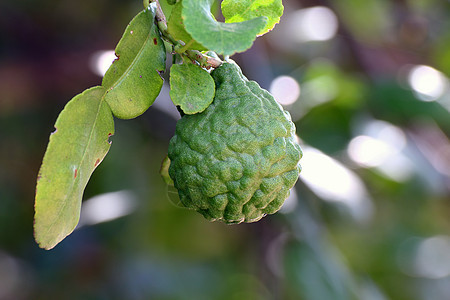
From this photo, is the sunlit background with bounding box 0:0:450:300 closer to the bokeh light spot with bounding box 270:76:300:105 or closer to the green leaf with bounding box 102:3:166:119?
the bokeh light spot with bounding box 270:76:300:105

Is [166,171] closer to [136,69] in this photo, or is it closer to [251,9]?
[136,69]

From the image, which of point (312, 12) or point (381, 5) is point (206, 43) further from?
point (381, 5)

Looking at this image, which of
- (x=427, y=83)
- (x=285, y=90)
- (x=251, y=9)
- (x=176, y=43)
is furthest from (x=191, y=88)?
(x=427, y=83)

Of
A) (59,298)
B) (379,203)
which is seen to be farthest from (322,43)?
(59,298)

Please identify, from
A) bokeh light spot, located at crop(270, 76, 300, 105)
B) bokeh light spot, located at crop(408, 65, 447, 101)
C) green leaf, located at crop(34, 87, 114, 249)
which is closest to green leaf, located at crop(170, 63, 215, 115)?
green leaf, located at crop(34, 87, 114, 249)

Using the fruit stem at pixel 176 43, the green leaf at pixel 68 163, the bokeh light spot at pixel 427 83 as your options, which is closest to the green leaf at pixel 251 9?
the fruit stem at pixel 176 43

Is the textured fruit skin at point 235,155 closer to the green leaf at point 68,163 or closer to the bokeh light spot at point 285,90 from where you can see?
the green leaf at point 68,163
